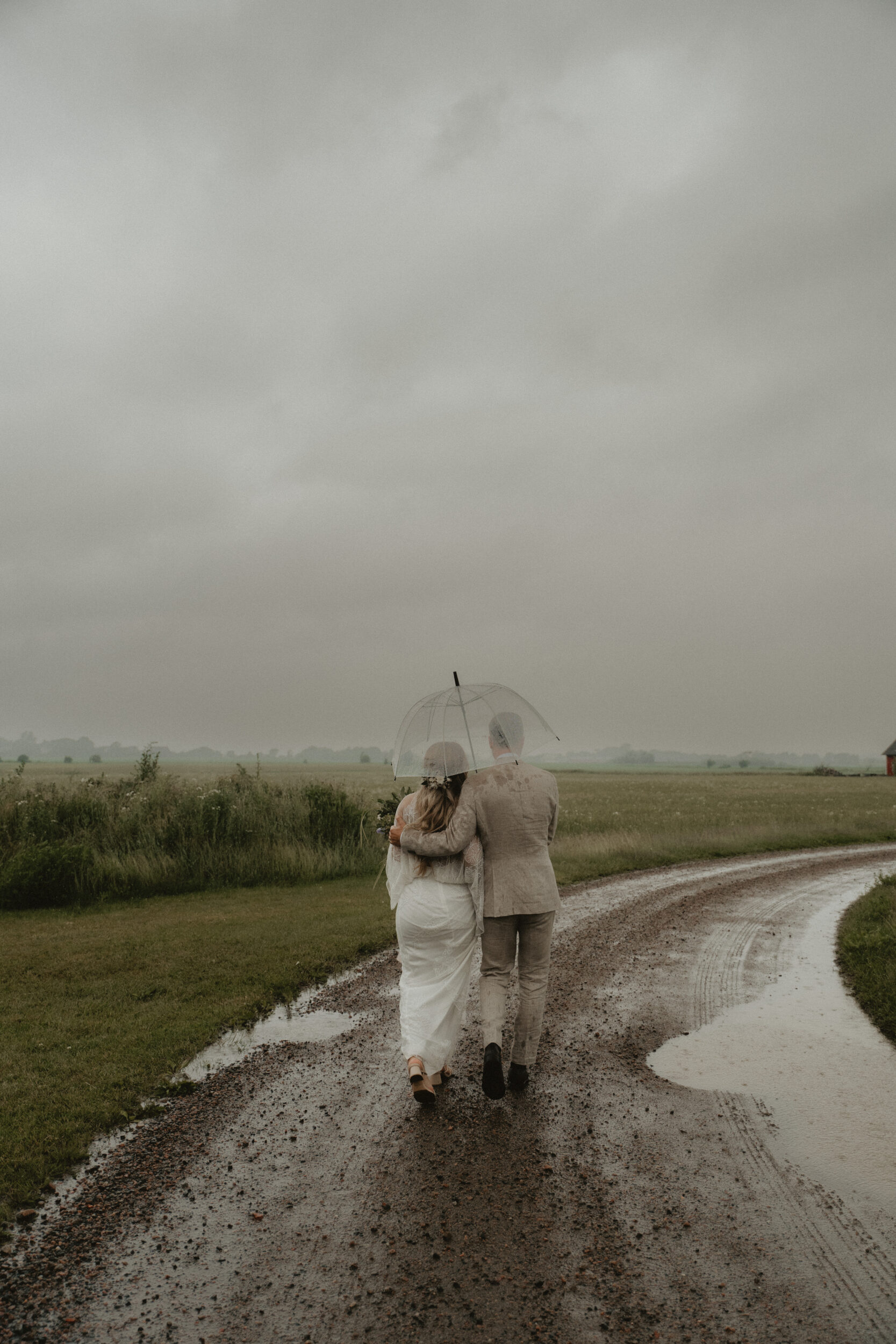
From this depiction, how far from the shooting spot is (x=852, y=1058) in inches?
271

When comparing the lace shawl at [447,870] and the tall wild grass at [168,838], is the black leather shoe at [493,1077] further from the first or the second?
the tall wild grass at [168,838]

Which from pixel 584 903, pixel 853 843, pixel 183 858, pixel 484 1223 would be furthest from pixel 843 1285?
pixel 853 843

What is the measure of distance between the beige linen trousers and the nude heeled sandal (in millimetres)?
561

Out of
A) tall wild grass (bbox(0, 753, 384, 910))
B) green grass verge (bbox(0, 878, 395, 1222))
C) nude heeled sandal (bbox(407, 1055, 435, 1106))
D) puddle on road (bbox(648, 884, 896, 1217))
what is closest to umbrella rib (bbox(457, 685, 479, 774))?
nude heeled sandal (bbox(407, 1055, 435, 1106))

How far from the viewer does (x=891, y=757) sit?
92500 millimetres

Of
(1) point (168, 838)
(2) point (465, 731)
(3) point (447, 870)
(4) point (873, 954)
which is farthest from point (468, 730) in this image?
(1) point (168, 838)

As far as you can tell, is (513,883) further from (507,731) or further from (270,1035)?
(270,1035)

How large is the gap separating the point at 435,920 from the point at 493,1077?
1146 millimetres

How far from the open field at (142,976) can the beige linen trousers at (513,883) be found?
2.81 metres

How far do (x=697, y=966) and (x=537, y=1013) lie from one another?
4.45 meters

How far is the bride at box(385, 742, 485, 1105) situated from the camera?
6.02 metres

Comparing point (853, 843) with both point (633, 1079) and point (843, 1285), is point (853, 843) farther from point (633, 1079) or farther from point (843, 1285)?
point (843, 1285)

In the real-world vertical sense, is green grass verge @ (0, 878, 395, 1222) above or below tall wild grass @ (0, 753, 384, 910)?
below

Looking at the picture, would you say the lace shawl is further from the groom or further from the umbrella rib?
the umbrella rib
